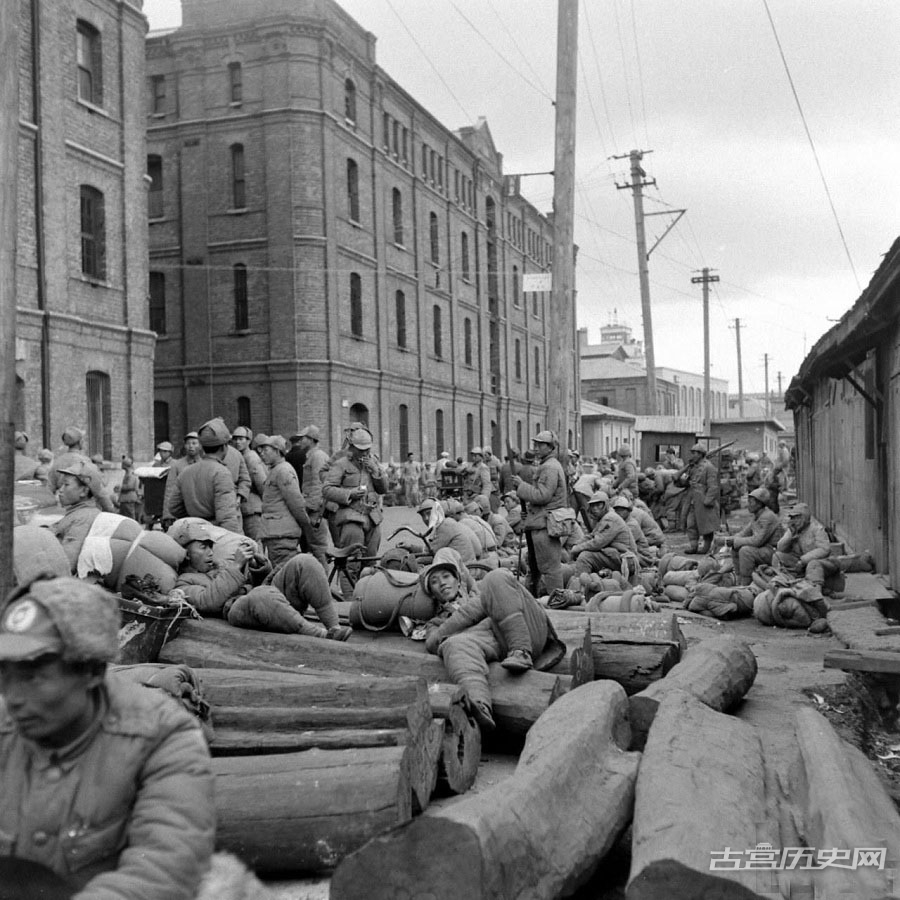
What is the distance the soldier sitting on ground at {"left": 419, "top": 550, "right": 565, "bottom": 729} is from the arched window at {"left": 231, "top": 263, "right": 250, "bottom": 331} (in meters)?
24.7

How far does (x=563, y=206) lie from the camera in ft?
46.5

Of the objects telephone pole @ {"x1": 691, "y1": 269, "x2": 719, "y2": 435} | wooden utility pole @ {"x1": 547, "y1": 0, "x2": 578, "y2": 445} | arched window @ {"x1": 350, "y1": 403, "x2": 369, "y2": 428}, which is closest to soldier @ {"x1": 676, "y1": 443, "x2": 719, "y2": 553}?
wooden utility pole @ {"x1": 547, "y1": 0, "x2": 578, "y2": 445}

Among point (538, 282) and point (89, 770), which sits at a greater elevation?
point (538, 282)

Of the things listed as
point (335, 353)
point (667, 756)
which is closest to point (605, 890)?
point (667, 756)

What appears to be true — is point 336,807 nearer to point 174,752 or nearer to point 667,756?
point 667,756

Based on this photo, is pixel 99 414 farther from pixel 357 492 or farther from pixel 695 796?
pixel 695 796

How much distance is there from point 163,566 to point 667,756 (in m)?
4.28

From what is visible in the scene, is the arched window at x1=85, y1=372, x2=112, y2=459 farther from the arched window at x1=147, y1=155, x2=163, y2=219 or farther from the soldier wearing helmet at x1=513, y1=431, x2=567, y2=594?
the soldier wearing helmet at x1=513, y1=431, x2=567, y2=594

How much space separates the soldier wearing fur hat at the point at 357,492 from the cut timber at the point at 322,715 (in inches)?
179

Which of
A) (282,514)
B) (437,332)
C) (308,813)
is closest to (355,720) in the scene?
(308,813)

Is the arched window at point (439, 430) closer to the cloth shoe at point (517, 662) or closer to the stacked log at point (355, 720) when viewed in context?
the cloth shoe at point (517, 662)

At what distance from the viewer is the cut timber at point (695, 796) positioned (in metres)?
3.22

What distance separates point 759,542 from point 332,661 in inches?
296

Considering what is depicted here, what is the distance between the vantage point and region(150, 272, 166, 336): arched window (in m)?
31.3
